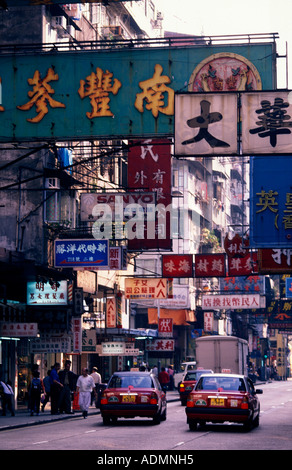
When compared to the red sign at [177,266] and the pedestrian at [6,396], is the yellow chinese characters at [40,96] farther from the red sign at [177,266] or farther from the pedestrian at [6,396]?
the red sign at [177,266]

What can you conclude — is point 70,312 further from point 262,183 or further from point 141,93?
point 141,93

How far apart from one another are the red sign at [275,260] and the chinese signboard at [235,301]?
2842cm

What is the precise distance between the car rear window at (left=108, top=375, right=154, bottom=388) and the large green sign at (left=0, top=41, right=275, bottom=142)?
8821mm

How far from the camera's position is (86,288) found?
46812 mm

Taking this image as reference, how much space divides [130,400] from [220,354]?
2095 cm

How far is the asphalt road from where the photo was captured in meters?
19.5

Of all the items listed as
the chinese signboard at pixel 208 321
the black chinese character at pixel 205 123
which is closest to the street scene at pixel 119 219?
the black chinese character at pixel 205 123

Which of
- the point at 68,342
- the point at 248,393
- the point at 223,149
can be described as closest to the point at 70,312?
the point at 68,342

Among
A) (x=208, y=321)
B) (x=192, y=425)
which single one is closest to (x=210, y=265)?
(x=192, y=425)

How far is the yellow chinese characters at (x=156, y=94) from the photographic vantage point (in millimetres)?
21922

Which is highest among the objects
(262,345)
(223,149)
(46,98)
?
(46,98)

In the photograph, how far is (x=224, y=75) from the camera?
22172mm

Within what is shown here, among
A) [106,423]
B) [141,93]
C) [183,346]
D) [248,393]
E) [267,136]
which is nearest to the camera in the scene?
[267,136]

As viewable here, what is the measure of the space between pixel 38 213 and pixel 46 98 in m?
19.2
